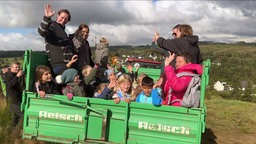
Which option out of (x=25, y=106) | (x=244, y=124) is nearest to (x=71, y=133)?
(x=25, y=106)

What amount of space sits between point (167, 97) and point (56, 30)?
2.19 m

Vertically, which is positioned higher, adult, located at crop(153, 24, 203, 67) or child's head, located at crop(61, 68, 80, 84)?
adult, located at crop(153, 24, 203, 67)

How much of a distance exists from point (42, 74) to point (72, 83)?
46cm

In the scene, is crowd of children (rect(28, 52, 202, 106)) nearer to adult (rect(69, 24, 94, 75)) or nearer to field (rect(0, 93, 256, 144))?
A: adult (rect(69, 24, 94, 75))

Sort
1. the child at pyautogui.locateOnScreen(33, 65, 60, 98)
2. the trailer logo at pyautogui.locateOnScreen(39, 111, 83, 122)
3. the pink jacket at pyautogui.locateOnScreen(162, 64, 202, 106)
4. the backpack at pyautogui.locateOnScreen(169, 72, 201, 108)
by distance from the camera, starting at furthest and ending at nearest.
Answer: the child at pyautogui.locateOnScreen(33, 65, 60, 98) < the trailer logo at pyautogui.locateOnScreen(39, 111, 83, 122) < the pink jacket at pyautogui.locateOnScreen(162, 64, 202, 106) < the backpack at pyautogui.locateOnScreen(169, 72, 201, 108)

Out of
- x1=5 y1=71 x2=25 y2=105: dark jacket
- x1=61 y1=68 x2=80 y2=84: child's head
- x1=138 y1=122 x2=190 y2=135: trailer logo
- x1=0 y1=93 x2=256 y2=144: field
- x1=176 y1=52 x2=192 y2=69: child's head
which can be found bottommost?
x1=0 y1=93 x2=256 y2=144: field

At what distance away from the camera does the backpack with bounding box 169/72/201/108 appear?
4.23 m

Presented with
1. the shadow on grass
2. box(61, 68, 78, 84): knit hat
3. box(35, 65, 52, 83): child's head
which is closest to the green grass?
the shadow on grass

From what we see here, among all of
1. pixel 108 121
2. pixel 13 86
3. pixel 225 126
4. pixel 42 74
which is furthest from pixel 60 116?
pixel 225 126

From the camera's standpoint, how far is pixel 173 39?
17.3 feet

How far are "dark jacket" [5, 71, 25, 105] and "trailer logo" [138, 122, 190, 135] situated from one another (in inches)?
115

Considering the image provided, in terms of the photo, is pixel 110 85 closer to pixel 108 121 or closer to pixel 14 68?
pixel 108 121

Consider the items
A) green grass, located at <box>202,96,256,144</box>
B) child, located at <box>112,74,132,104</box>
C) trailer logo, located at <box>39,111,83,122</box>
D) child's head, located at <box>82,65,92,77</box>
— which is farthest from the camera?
green grass, located at <box>202,96,256,144</box>

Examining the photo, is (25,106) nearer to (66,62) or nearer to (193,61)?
(66,62)
